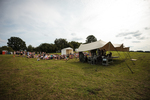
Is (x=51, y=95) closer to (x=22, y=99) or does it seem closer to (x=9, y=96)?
(x=22, y=99)

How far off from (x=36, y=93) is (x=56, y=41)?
180 feet

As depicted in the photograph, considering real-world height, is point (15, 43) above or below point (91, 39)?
below

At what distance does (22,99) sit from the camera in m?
2.17

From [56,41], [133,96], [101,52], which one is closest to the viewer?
[133,96]

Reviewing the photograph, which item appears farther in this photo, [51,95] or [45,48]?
[45,48]

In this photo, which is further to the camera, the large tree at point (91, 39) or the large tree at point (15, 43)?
the large tree at point (91, 39)

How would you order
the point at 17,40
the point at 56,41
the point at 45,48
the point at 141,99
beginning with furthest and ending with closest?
the point at 56,41 → the point at 17,40 → the point at 45,48 → the point at 141,99

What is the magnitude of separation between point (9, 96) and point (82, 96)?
2691 mm

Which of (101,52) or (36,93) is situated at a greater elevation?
(101,52)

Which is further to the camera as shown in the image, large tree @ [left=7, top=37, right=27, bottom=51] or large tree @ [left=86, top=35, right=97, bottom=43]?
large tree @ [left=86, top=35, right=97, bottom=43]

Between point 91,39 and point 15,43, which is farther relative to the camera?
point 91,39

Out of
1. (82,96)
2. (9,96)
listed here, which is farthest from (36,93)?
(82,96)

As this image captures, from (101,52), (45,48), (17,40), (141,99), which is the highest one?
(17,40)

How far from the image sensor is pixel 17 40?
44.9 meters
